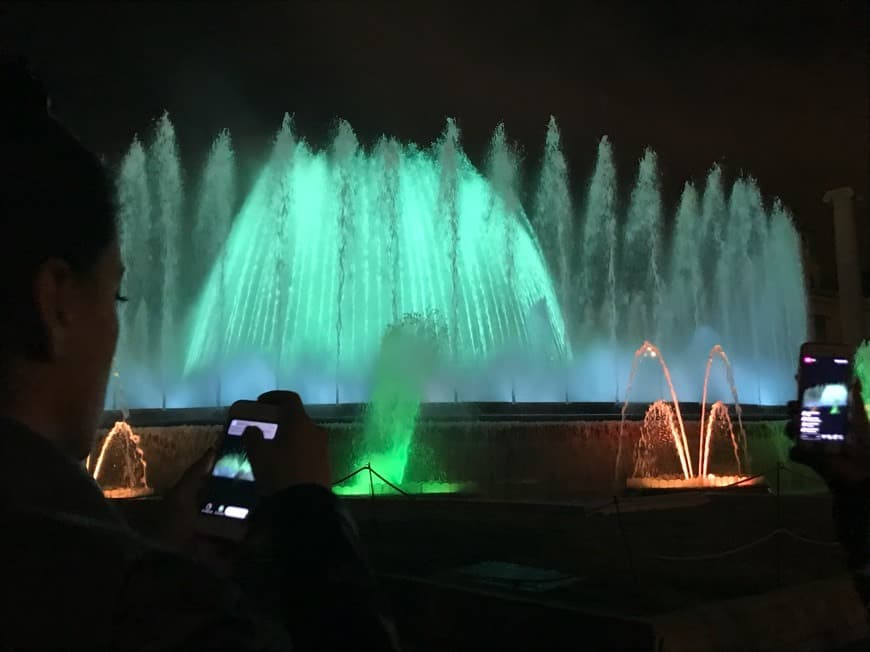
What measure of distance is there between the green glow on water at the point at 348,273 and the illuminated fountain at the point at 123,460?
6701mm

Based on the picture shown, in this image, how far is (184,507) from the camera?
145cm

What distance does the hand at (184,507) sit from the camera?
1384mm

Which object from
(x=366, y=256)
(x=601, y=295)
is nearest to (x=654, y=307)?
(x=601, y=295)

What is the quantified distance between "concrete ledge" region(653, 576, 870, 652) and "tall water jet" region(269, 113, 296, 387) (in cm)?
1812

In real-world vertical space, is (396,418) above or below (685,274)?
below

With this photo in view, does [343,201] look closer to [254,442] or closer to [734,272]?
[734,272]

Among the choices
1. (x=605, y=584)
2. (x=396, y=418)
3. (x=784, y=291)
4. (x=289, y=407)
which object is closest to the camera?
(x=289, y=407)

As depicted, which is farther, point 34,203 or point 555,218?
point 555,218

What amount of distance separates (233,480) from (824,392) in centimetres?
250

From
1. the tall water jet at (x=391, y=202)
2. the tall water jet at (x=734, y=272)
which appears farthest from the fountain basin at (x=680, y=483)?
the tall water jet at (x=734, y=272)

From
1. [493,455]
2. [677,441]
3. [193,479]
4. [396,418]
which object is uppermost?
[396,418]

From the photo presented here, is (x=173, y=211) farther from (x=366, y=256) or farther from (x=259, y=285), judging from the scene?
(x=366, y=256)

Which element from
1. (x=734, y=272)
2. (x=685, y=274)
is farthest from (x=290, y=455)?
(x=734, y=272)

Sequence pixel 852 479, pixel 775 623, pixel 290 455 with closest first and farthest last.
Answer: pixel 290 455
pixel 852 479
pixel 775 623
